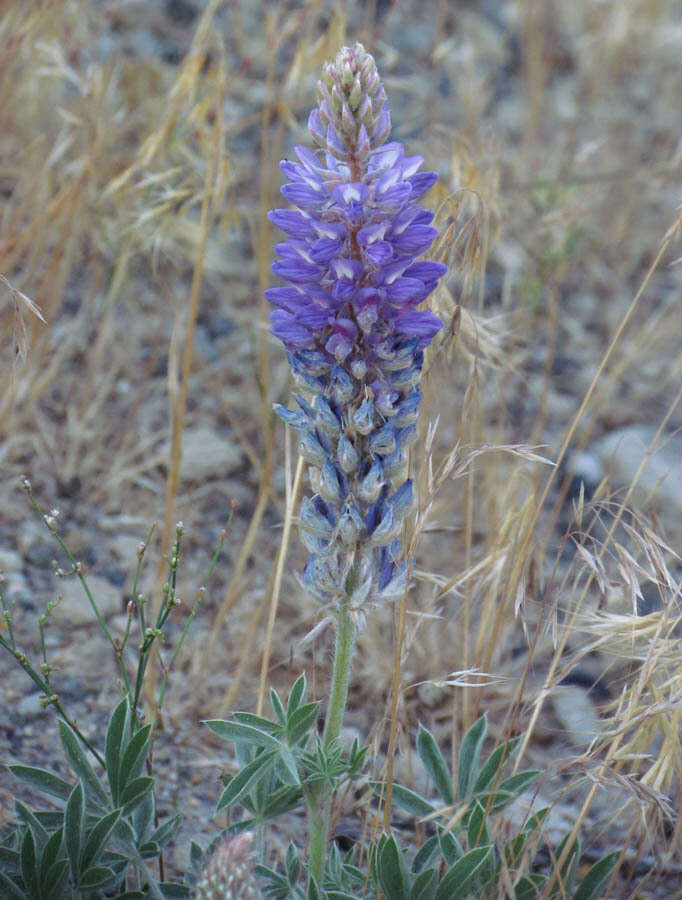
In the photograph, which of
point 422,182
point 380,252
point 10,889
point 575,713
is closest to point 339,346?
point 380,252

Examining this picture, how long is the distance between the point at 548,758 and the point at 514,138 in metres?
3.64

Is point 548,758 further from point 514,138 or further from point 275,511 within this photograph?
point 514,138

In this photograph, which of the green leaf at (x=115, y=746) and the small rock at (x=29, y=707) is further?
the small rock at (x=29, y=707)

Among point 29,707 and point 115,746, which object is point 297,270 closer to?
point 115,746

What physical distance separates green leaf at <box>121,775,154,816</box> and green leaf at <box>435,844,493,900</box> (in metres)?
0.63

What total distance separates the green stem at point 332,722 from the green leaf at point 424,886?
0.20 metres

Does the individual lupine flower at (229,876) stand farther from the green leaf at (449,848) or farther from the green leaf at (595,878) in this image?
the green leaf at (595,878)

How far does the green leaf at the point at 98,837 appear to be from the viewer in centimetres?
199

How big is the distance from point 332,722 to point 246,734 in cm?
18

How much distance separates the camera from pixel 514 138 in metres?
5.43

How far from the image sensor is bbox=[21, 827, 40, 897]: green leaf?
1.98 meters

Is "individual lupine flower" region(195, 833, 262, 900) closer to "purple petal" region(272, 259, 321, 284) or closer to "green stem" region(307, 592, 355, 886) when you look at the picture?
"green stem" region(307, 592, 355, 886)

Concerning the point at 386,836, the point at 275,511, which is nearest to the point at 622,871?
the point at 386,836

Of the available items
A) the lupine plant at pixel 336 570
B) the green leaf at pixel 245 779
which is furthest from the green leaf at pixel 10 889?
the green leaf at pixel 245 779
